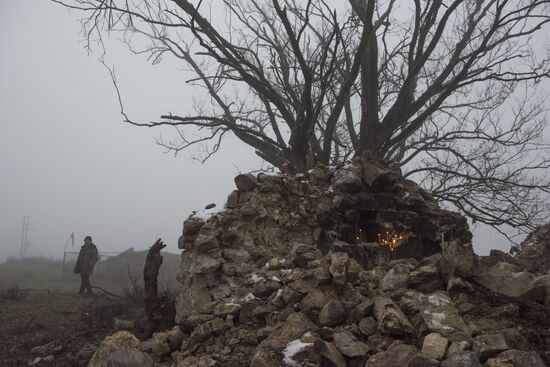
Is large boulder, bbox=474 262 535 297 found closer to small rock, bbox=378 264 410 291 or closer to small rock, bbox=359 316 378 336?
small rock, bbox=378 264 410 291

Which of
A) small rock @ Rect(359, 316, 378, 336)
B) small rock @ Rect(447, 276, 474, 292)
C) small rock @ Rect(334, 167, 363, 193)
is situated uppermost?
small rock @ Rect(334, 167, 363, 193)

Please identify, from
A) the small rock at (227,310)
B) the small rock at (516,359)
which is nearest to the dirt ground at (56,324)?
the small rock at (227,310)

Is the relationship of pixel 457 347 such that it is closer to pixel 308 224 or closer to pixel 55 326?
pixel 308 224

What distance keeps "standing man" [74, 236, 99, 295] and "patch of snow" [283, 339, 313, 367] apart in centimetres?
1017

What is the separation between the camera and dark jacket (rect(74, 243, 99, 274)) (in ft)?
39.8

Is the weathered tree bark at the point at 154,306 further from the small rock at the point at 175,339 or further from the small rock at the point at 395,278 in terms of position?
the small rock at the point at 395,278

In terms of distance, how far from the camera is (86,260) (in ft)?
40.1

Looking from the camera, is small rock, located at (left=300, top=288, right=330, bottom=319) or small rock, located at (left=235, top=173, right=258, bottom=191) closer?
small rock, located at (left=300, top=288, right=330, bottom=319)

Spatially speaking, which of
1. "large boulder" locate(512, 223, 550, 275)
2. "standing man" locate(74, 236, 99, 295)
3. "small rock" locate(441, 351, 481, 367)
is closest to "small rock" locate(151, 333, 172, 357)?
"small rock" locate(441, 351, 481, 367)

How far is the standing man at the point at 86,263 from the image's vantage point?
12017 mm

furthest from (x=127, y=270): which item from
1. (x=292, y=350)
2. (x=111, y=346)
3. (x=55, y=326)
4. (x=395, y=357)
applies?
(x=395, y=357)

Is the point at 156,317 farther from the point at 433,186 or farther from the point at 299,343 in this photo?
the point at 433,186

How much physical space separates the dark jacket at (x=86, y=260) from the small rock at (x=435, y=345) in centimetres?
1131

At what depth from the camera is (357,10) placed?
363 inches
